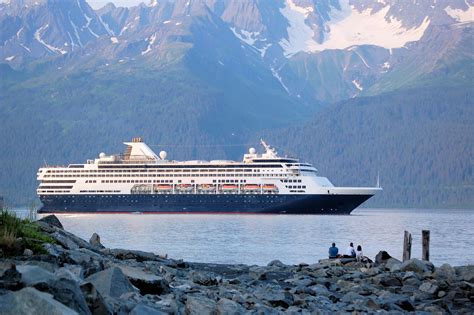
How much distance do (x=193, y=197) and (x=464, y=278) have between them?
10006cm

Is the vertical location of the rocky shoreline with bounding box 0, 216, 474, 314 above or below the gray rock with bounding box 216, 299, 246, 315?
above

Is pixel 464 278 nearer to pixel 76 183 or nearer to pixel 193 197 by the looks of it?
pixel 193 197

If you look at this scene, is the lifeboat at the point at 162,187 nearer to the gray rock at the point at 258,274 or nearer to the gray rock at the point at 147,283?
the gray rock at the point at 258,274

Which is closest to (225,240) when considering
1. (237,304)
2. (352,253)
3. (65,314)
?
(352,253)

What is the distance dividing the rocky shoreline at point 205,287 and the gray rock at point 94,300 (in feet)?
0.04

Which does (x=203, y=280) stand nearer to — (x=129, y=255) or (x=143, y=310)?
(x=129, y=255)

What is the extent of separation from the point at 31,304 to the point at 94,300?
1.47 meters

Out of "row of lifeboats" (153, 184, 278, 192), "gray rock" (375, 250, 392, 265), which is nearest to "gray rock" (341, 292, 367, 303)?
"gray rock" (375, 250, 392, 265)

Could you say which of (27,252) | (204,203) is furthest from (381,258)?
(204,203)

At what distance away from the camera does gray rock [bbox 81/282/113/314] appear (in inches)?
510

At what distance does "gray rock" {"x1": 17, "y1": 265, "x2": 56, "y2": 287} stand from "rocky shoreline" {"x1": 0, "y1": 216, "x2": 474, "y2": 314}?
0.04ft

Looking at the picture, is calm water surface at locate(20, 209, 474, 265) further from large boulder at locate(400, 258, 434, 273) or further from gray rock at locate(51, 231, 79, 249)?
gray rock at locate(51, 231, 79, 249)

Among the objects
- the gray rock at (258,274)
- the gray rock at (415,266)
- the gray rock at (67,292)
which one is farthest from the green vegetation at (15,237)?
the gray rock at (415,266)

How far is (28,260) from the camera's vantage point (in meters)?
15.6
